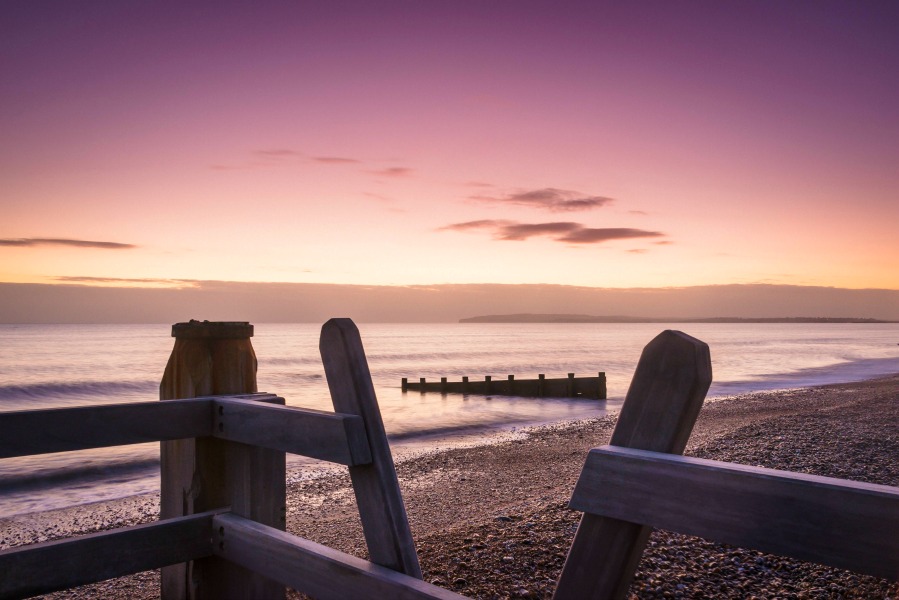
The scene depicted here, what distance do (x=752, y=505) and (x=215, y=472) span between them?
2.43 m

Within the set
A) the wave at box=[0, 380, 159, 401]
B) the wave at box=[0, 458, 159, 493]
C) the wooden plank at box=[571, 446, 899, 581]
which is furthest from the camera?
the wave at box=[0, 380, 159, 401]

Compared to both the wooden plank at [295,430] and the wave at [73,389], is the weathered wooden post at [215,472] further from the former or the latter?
the wave at [73,389]

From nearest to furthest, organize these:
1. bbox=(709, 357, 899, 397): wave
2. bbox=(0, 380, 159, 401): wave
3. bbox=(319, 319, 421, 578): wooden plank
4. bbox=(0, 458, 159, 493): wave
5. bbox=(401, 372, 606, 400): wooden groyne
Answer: bbox=(319, 319, 421, 578): wooden plank
bbox=(0, 458, 159, 493): wave
bbox=(401, 372, 606, 400): wooden groyne
bbox=(709, 357, 899, 397): wave
bbox=(0, 380, 159, 401): wave

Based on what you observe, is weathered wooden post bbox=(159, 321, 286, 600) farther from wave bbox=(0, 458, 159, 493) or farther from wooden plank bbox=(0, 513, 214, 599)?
wave bbox=(0, 458, 159, 493)

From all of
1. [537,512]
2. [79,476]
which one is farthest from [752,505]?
[79,476]

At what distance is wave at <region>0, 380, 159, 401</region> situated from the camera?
36.2 m

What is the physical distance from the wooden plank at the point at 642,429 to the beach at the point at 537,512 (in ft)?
13.3

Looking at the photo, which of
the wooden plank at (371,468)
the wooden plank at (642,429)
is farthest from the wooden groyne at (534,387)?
the wooden plank at (642,429)

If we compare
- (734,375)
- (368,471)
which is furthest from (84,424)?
(734,375)

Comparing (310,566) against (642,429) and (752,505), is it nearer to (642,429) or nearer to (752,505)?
(642,429)

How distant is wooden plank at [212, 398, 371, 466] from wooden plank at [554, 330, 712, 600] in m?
0.83

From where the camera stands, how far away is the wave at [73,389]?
36.2 m

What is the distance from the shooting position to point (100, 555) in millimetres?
2568

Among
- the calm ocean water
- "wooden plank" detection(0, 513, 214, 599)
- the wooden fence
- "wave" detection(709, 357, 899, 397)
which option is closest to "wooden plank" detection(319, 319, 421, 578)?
the wooden fence
